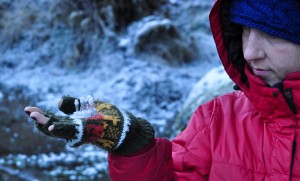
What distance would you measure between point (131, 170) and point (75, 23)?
8.01 m

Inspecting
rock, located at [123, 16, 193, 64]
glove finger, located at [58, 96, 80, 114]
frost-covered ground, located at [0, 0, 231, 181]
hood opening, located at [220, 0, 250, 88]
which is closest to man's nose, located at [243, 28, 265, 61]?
hood opening, located at [220, 0, 250, 88]

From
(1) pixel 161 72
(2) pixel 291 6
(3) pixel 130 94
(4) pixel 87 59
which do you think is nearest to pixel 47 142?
(3) pixel 130 94

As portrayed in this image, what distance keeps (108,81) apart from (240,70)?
598cm

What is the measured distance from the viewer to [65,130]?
1.42 m

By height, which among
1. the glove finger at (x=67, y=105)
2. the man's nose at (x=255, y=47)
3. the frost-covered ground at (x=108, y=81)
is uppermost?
the man's nose at (x=255, y=47)

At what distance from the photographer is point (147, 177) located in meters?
1.64

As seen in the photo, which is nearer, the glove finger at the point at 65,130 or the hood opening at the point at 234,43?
the glove finger at the point at 65,130

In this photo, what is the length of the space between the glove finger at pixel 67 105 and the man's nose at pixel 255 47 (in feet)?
2.09

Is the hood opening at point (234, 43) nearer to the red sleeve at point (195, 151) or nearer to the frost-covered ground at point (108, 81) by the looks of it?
the red sleeve at point (195, 151)

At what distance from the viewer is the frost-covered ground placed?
4930 mm

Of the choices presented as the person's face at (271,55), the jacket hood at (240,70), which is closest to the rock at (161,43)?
the jacket hood at (240,70)

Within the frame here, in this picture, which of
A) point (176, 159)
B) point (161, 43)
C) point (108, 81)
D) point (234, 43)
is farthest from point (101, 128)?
point (161, 43)

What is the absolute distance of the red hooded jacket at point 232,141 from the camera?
1.61 metres

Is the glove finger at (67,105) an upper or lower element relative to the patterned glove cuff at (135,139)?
upper
